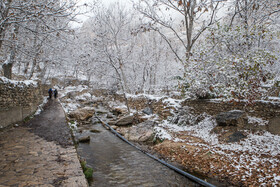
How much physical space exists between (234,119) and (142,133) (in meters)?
4.33

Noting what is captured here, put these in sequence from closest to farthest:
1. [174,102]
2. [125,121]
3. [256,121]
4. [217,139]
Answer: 1. [256,121]
2. [217,139]
3. [174,102]
4. [125,121]

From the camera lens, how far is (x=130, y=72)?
936 inches

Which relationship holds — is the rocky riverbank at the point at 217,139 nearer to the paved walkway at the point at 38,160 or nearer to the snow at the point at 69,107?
the paved walkway at the point at 38,160

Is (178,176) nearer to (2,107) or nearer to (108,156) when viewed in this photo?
(108,156)

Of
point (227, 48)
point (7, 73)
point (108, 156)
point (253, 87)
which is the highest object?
point (227, 48)

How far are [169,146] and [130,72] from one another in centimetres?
1799

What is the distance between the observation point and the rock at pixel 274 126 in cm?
594

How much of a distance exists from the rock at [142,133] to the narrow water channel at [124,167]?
771 millimetres

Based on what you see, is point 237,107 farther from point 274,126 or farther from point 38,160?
point 38,160

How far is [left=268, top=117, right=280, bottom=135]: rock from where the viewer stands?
5938 mm

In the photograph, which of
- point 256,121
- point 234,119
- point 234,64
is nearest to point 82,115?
point 234,119

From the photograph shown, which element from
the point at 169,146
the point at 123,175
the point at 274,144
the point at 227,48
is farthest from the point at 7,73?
the point at 274,144

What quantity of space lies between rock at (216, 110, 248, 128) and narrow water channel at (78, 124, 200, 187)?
348 cm

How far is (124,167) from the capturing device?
18.0ft
